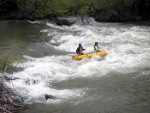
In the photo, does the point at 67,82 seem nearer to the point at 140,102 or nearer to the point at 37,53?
the point at 140,102

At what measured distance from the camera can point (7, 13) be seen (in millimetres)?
28828

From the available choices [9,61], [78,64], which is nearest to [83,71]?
[78,64]

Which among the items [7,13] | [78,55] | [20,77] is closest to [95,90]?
[20,77]

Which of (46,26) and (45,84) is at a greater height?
(46,26)

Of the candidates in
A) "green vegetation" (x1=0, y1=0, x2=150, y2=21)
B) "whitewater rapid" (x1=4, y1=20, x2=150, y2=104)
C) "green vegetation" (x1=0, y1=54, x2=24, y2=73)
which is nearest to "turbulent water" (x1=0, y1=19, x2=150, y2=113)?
"whitewater rapid" (x1=4, y1=20, x2=150, y2=104)

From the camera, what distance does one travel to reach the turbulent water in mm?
9547

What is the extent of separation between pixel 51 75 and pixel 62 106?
3286 millimetres

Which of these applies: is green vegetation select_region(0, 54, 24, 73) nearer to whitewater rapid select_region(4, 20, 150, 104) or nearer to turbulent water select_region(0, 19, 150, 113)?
whitewater rapid select_region(4, 20, 150, 104)

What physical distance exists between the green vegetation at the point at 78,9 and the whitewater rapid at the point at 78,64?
4.03 metres

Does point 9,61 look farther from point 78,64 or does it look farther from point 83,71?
point 83,71

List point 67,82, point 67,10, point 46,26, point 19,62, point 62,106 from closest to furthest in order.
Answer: point 62,106, point 67,82, point 19,62, point 46,26, point 67,10

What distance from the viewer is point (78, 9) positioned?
89.7 ft

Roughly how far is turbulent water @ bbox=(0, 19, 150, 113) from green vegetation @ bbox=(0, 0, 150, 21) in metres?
4.52

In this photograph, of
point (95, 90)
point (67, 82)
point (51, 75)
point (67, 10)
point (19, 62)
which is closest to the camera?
point (95, 90)
